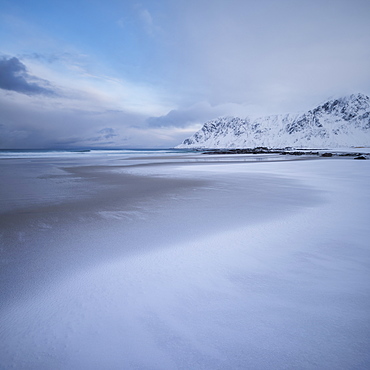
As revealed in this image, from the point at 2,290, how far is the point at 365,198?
357 inches

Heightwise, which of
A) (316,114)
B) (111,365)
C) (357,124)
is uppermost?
(316,114)

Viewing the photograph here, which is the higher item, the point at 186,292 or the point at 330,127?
the point at 330,127

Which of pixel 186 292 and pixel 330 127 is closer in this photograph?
pixel 186 292

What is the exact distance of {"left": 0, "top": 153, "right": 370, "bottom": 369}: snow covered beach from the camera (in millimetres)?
1856

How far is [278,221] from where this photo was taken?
5.10 m

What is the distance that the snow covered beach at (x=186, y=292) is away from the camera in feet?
6.09

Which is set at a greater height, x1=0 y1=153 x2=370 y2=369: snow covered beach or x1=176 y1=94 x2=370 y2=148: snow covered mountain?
x1=176 y1=94 x2=370 y2=148: snow covered mountain

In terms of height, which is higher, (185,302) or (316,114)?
(316,114)

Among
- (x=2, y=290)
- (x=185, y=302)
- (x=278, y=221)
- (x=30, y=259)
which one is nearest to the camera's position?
(x=185, y=302)

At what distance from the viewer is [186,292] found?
2.63m

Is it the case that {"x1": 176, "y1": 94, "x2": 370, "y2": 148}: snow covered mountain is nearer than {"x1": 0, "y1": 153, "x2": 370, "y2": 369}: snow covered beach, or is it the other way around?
{"x1": 0, "y1": 153, "x2": 370, "y2": 369}: snow covered beach

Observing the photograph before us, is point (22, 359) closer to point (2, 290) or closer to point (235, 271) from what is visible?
point (2, 290)

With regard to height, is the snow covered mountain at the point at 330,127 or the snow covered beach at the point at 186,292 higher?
the snow covered mountain at the point at 330,127

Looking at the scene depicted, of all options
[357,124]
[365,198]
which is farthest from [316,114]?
[365,198]
